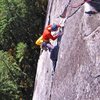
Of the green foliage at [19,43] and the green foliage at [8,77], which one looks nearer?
the green foliage at [8,77]

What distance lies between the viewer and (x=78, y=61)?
8859 millimetres

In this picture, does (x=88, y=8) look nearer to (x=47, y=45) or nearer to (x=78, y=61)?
(x=78, y=61)

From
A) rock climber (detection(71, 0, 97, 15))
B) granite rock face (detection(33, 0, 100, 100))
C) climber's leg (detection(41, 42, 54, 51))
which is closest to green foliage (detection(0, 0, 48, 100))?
climber's leg (detection(41, 42, 54, 51))

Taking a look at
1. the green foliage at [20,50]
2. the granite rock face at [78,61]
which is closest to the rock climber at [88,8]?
the granite rock face at [78,61]

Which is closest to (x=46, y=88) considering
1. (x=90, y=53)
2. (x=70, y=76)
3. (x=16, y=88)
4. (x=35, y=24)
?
(x=70, y=76)

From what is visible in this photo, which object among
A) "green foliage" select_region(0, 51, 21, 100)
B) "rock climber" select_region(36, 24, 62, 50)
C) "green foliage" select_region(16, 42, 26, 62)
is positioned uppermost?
"rock climber" select_region(36, 24, 62, 50)

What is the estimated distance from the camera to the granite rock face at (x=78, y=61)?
8.20 meters

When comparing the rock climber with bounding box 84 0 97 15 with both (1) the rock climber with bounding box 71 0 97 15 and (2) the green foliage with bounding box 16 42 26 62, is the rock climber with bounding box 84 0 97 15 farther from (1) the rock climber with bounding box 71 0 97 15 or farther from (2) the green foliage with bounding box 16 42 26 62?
(2) the green foliage with bounding box 16 42 26 62

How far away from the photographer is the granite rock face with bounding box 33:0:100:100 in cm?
820

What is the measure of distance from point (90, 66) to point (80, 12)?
2.19m

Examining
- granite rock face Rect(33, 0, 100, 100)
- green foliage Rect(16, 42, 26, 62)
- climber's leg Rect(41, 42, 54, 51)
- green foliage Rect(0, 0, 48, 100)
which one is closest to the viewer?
granite rock face Rect(33, 0, 100, 100)

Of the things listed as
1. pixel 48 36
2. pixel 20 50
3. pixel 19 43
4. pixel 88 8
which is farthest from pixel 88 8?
pixel 19 43

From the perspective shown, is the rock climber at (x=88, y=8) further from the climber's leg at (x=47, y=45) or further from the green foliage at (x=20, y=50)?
the green foliage at (x=20, y=50)

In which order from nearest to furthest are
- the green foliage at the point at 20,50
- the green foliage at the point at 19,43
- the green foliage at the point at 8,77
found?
the green foliage at the point at 8,77, the green foliage at the point at 19,43, the green foliage at the point at 20,50
